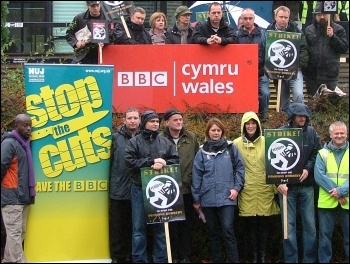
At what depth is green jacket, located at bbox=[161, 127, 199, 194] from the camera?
1003 cm

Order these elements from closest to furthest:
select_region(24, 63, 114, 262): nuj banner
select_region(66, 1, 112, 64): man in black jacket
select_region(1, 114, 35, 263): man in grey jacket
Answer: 1. select_region(1, 114, 35, 263): man in grey jacket
2. select_region(24, 63, 114, 262): nuj banner
3. select_region(66, 1, 112, 64): man in black jacket

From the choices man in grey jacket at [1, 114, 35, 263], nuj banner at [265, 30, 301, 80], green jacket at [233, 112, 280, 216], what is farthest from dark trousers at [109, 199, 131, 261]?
nuj banner at [265, 30, 301, 80]

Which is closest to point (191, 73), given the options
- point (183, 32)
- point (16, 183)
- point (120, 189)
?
point (183, 32)

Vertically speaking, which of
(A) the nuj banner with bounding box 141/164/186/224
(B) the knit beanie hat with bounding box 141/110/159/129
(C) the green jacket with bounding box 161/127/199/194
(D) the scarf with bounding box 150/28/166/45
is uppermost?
(D) the scarf with bounding box 150/28/166/45

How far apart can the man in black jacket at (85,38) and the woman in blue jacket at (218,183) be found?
8.83 ft

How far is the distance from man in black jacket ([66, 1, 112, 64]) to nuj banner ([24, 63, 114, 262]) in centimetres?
184

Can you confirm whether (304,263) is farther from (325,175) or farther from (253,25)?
(253,25)

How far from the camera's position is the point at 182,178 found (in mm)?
10023

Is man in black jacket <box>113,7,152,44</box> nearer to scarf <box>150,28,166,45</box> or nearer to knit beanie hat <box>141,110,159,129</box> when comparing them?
scarf <box>150,28,166,45</box>

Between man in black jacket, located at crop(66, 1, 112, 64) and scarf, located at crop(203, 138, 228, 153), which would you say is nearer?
scarf, located at crop(203, 138, 228, 153)

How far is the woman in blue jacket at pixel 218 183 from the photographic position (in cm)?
978

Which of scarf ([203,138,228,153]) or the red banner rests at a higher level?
the red banner

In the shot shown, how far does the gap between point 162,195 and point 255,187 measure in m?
1.19

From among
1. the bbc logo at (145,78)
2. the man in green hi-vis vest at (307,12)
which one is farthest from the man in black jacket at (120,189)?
the man in green hi-vis vest at (307,12)
